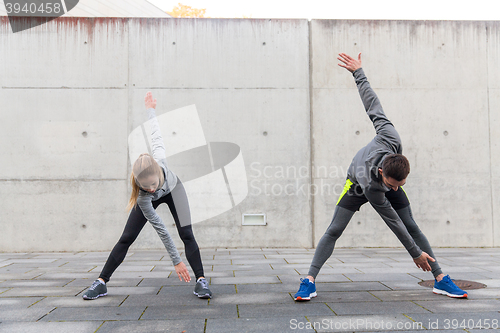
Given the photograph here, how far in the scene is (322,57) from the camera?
7121 mm

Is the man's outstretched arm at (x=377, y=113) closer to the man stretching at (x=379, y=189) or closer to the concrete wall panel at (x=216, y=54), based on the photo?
the man stretching at (x=379, y=189)

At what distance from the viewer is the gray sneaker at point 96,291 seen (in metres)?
3.41

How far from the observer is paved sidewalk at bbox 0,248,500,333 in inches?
106

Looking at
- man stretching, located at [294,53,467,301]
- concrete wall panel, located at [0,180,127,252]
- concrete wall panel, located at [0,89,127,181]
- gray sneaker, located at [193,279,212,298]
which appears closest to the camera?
man stretching, located at [294,53,467,301]

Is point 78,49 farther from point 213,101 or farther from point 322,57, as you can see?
point 322,57

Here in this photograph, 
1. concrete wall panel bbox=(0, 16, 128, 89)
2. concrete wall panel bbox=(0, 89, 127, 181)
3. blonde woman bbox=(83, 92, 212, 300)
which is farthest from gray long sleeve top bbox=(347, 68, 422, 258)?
concrete wall panel bbox=(0, 16, 128, 89)

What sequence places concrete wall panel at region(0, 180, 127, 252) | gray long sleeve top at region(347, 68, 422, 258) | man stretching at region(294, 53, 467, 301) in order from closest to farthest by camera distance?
1. man stretching at region(294, 53, 467, 301)
2. gray long sleeve top at region(347, 68, 422, 258)
3. concrete wall panel at region(0, 180, 127, 252)

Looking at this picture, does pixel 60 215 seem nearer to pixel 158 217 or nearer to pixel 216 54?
pixel 216 54

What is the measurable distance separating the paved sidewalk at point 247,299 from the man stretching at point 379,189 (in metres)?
0.30

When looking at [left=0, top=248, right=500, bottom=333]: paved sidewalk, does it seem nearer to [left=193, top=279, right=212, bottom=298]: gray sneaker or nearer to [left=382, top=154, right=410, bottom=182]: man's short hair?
[left=193, top=279, right=212, bottom=298]: gray sneaker

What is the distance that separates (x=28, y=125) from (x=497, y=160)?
28.8 ft

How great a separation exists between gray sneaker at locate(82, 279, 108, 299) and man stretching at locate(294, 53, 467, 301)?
5.96ft

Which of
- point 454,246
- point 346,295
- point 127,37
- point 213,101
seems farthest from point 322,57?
point 346,295

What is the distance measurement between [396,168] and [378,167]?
0.22 metres
